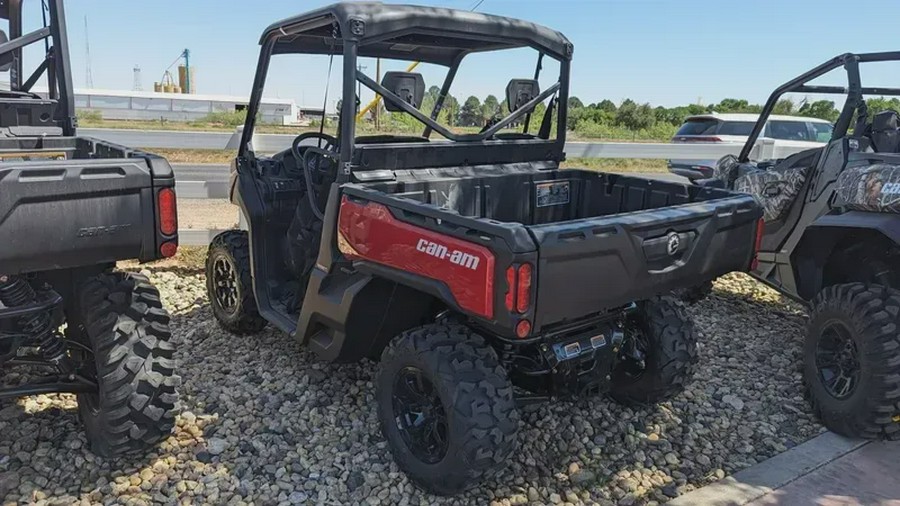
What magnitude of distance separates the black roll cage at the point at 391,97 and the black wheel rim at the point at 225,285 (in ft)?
2.59

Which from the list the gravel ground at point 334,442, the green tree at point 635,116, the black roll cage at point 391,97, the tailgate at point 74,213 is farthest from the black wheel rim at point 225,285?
the green tree at point 635,116

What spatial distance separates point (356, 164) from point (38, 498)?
80.8 inches

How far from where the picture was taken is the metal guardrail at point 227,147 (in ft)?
21.6

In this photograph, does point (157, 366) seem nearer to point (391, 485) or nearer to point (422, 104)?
point (391, 485)

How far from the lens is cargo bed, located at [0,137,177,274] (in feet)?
8.43

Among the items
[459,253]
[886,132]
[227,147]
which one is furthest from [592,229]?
[227,147]

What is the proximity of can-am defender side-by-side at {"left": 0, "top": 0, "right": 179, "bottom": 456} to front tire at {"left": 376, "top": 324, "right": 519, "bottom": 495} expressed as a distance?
1050mm

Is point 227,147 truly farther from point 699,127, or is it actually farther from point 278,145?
point 699,127

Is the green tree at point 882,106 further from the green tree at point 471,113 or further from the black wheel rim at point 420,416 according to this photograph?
the black wheel rim at point 420,416

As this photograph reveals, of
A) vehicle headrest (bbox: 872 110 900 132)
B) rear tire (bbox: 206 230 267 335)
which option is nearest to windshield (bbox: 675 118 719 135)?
vehicle headrest (bbox: 872 110 900 132)

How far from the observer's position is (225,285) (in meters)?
4.78

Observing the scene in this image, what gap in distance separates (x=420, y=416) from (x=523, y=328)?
0.87 metres

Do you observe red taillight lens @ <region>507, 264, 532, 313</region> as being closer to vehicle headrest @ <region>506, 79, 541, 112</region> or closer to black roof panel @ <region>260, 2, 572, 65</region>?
black roof panel @ <region>260, 2, 572, 65</region>

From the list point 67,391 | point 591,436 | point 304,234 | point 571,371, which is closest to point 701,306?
point 591,436
